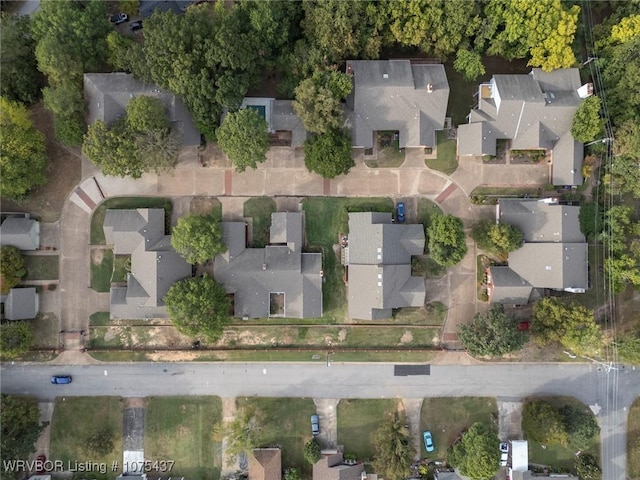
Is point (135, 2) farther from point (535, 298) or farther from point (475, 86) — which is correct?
point (535, 298)

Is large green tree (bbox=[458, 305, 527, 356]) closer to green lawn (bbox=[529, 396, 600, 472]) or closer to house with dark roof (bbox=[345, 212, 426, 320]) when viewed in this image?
house with dark roof (bbox=[345, 212, 426, 320])

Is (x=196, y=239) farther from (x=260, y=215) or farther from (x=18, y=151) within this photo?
(x=18, y=151)

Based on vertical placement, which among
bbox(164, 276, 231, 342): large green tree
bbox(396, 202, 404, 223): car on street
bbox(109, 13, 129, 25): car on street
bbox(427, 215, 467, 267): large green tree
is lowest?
bbox(164, 276, 231, 342): large green tree

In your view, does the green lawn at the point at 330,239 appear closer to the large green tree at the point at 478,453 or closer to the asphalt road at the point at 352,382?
the asphalt road at the point at 352,382

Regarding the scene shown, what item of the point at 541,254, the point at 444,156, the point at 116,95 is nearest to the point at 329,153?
the point at 444,156

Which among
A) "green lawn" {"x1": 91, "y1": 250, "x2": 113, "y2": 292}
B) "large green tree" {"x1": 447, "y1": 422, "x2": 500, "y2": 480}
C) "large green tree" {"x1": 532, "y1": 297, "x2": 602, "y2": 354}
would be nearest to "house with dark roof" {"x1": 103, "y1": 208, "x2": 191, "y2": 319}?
"green lawn" {"x1": 91, "y1": 250, "x2": 113, "y2": 292}

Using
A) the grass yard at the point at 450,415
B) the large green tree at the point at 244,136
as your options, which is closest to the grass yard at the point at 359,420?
the grass yard at the point at 450,415
